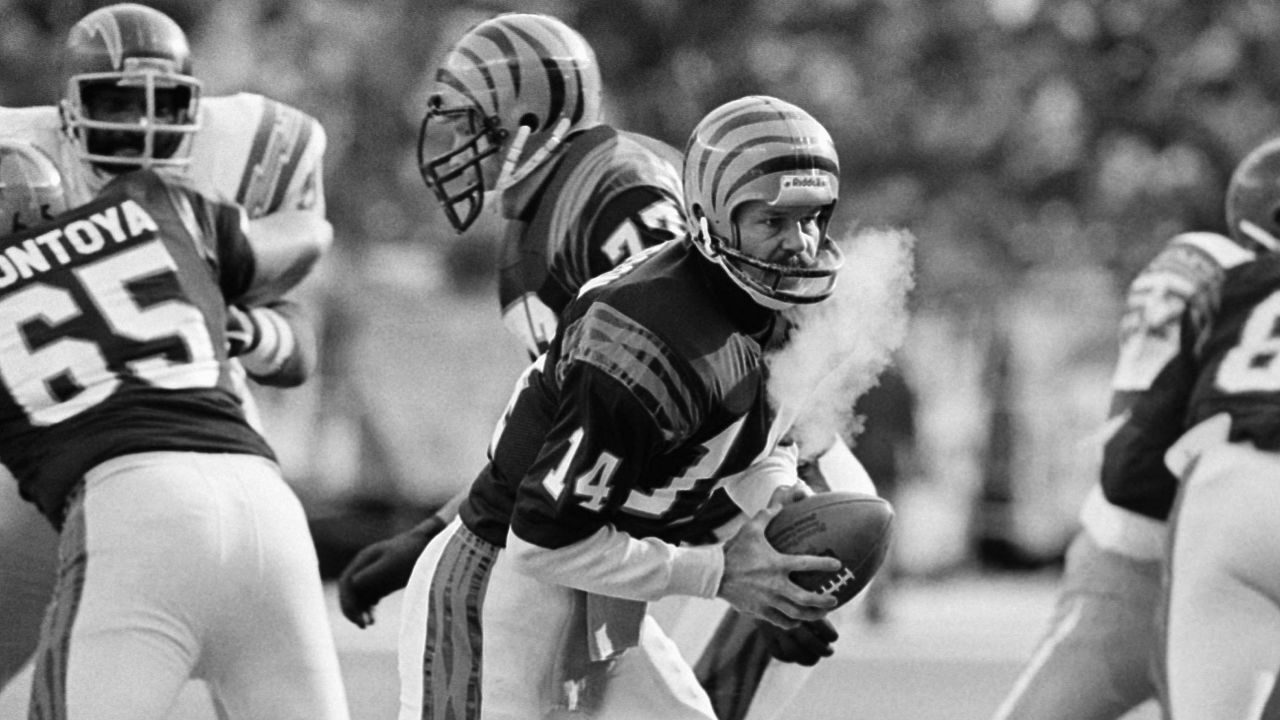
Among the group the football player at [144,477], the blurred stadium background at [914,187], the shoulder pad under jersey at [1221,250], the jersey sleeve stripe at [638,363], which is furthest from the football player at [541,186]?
the blurred stadium background at [914,187]

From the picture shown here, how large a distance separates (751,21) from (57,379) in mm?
7416

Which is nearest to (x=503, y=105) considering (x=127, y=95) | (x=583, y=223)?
(x=583, y=223)

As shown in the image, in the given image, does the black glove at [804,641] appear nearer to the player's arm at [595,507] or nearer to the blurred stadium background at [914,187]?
the player's arm at [595,507]

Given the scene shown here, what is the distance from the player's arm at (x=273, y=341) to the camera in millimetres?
4043

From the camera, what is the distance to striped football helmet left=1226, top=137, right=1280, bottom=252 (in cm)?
450

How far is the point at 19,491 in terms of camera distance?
3711mm

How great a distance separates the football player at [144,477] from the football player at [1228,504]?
175 centimetres

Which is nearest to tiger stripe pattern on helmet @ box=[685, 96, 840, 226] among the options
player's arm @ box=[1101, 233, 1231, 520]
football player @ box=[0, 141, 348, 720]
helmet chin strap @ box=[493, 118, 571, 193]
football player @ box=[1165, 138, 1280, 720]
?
helmet chin strap @ box=[493, 118, 571, 193]

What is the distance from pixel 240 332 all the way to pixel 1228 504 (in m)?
2.07

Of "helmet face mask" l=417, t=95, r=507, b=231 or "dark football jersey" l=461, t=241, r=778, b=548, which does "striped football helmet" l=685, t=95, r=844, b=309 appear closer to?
"dark football jersey" l=461, t=241, r=778, b=548

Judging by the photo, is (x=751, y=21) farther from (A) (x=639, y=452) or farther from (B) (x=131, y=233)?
(A) (x=639, y=452)

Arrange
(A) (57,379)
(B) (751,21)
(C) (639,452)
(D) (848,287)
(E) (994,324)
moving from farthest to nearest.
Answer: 1. (B) (751,21)
2. (E) (994,324)
3. (A) (57,379)
4. (D) (848,287)
5. (C) (639,452)

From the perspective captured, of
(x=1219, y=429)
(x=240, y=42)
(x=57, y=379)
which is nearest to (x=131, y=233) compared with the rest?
(x=57, y=379)

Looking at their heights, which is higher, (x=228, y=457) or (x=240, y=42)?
(x=228, y=457)
